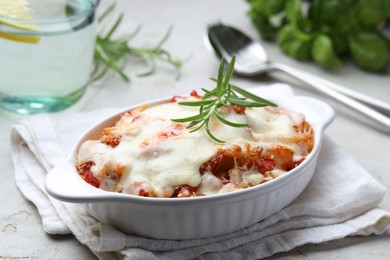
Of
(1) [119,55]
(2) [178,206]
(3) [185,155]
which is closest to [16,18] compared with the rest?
(1) [119,55]

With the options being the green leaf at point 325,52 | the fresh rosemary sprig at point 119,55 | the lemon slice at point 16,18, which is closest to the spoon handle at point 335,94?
the green leaf at point 325,52

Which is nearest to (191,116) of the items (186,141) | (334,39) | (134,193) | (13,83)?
(186,141)

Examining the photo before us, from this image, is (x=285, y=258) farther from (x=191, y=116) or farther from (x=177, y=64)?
(x=177, y=64)

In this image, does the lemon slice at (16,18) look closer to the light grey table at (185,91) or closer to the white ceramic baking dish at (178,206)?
the light grey table at (185,91)

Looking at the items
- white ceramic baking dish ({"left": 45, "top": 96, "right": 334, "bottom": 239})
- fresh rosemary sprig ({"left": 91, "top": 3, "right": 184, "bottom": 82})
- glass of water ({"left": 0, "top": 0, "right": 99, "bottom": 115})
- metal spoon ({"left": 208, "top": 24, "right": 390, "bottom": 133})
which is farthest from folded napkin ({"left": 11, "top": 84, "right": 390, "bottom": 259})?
fresh rosemary sprig ({"left": 91, "top": 3, "right": 184, "bottom": 82})

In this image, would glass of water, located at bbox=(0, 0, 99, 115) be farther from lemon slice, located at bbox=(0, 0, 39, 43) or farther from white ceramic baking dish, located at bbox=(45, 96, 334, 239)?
white ceramic baking dish, located at bbox=(45, 96, 334, 239)

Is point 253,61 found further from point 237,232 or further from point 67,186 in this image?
point 67,186
